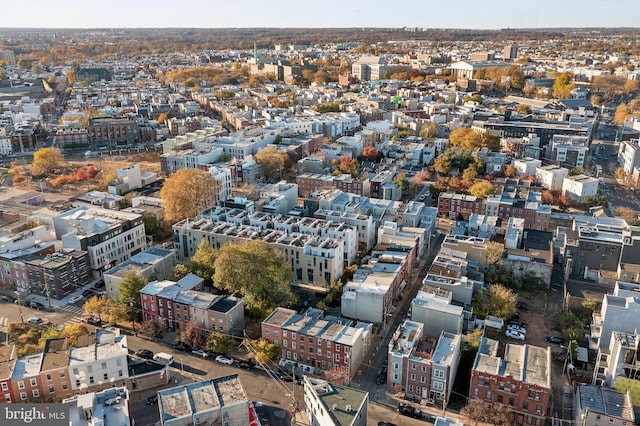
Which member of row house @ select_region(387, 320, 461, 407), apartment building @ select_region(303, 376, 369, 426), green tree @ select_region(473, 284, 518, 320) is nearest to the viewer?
apartment building @ select_region(303, 376, 369, 426)

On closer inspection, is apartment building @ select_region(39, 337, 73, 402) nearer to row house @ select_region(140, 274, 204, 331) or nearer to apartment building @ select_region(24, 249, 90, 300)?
row house @ select_region(140, 274, 204, 331)

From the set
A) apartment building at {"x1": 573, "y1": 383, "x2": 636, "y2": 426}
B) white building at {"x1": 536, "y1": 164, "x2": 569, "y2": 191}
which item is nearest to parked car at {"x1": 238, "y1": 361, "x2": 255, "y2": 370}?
apartment building at {"x1": 573, "y1": 383, "x2": 636, "y2": 426}

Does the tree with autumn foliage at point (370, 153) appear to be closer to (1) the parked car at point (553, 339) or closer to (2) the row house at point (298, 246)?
(2) the row house at point (298, 246)

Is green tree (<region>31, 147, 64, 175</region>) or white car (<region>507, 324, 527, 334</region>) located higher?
green tree (<region>31, 147, 64, 175</region>)

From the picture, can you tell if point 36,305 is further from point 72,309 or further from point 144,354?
point 144,354

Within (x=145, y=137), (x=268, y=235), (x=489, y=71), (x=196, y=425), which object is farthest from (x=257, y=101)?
(x=196, y=425)
